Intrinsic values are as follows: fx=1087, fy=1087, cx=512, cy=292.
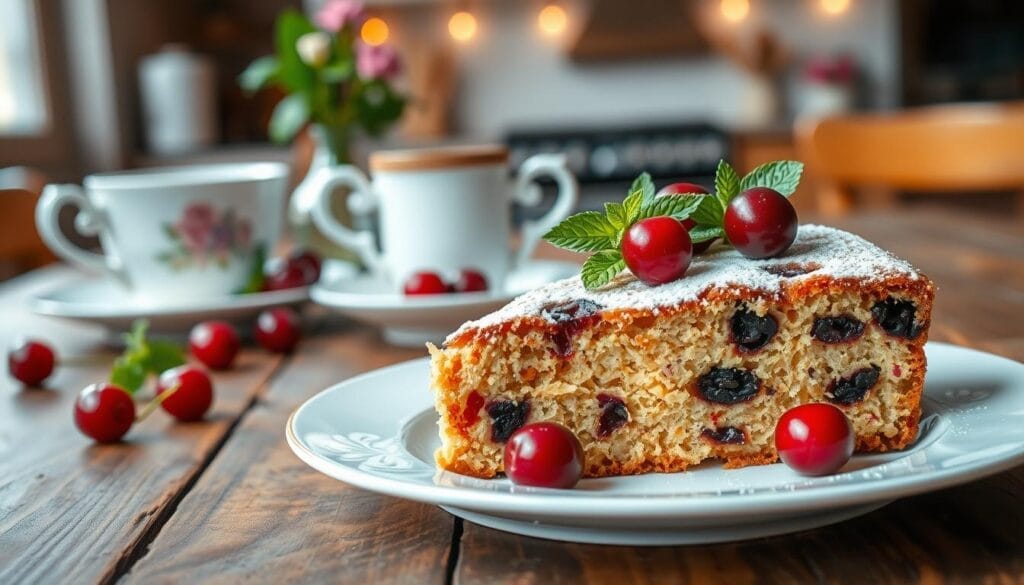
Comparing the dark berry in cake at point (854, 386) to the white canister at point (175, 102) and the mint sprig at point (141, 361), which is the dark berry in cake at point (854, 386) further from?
the white canister at point (175, 102)

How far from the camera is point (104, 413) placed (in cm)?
94

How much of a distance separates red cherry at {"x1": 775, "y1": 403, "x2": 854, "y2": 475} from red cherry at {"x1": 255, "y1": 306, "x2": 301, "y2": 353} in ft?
2.60

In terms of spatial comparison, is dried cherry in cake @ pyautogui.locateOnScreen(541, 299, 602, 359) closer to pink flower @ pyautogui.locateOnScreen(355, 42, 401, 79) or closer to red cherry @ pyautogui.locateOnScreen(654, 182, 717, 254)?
red cherry @ pyautogui.locateOnScreen(654, 182, 717, 254)

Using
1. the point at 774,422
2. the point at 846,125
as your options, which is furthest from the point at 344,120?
the point at 846,125

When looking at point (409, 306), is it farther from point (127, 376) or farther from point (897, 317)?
point (897, 317)

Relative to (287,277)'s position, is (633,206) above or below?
above

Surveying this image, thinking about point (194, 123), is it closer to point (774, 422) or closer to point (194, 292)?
point (194, 292)

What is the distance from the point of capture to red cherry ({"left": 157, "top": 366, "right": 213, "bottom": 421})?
1012 mm

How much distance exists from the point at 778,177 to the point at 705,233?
0.08m

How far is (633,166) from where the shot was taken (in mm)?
4938

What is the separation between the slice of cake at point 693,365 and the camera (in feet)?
2.49

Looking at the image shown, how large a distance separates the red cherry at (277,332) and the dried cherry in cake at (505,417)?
626 millimetres

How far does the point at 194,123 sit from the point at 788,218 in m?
4.34

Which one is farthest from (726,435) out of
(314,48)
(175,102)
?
(175,102)
